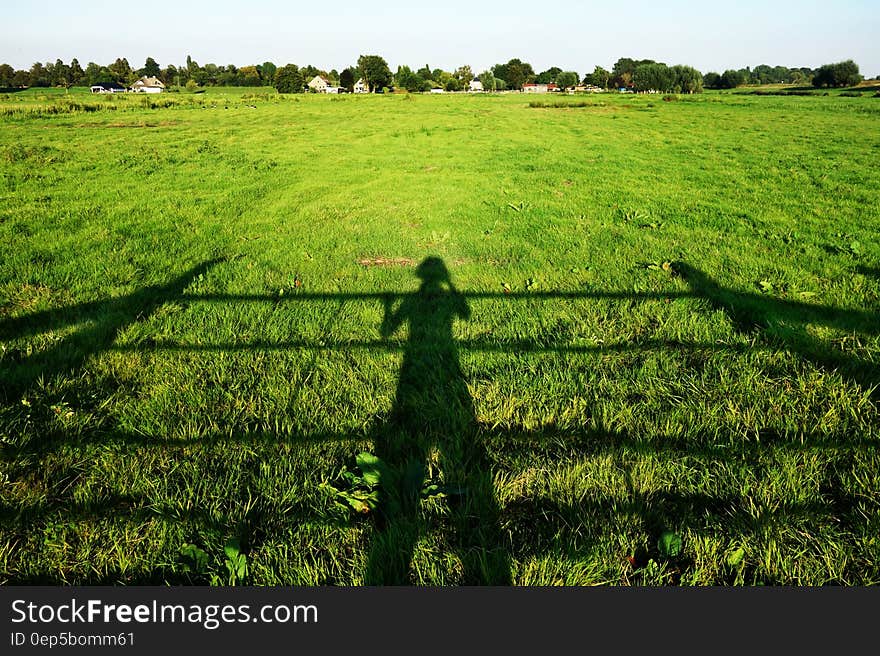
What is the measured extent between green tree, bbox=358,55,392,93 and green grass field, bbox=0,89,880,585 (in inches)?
4360

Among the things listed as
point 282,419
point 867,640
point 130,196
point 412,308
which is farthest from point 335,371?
point 130,196

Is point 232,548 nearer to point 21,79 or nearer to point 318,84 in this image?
point 318,84

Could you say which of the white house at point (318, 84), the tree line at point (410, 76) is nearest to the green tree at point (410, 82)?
the tree line at point (410, 76)

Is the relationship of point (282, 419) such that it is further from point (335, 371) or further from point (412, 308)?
point (412, 308)

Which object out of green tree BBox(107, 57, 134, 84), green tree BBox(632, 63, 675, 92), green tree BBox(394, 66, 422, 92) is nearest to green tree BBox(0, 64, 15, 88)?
green tree BBox(107, 57, 134, 84)

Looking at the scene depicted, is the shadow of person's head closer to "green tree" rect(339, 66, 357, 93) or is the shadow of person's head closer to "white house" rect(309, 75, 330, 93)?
"green tree" rect(339, 66, 357, 93)

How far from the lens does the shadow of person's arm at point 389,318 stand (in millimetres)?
4079

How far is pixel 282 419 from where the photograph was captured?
2.91 metres

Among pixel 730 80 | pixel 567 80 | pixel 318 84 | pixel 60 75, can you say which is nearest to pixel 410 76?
→ pixel 318 84

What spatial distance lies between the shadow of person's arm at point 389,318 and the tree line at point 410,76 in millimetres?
99030

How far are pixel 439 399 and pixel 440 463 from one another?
2.02ft

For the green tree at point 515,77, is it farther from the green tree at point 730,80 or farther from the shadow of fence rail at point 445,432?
the shadow of fence rail at point 445,432

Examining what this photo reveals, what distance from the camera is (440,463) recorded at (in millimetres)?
2580

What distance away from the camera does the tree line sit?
274 ft
